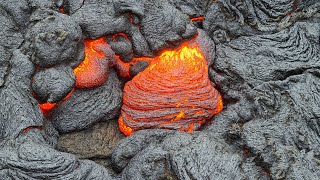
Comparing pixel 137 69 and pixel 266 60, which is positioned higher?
pixel 266 60

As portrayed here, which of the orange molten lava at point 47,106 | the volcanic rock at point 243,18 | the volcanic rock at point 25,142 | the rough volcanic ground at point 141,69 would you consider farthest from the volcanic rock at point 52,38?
the volcanic rock at point 243,18

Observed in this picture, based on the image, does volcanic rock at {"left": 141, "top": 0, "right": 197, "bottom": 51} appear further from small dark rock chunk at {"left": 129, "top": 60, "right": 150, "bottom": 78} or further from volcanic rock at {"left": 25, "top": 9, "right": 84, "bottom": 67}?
volcanic rock at {"left": 25, "top": 9, "right": 84, "bottom": 67}

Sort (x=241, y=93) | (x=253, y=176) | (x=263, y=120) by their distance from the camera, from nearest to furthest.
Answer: (x=253, y=176) → (x=263, y=120) → (x=241, y=93)

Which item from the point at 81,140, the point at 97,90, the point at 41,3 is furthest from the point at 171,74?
the point at 41,3

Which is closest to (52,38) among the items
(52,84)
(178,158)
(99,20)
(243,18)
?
(52,84)

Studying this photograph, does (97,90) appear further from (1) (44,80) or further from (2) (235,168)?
(2) (235,168)

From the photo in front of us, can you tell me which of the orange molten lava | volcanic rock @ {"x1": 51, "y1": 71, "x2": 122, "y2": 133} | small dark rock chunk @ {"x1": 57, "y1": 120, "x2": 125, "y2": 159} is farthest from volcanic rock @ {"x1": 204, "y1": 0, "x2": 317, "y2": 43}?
the orange molten lava

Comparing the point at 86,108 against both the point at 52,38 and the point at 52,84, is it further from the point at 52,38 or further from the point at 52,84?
the point at 52,38
